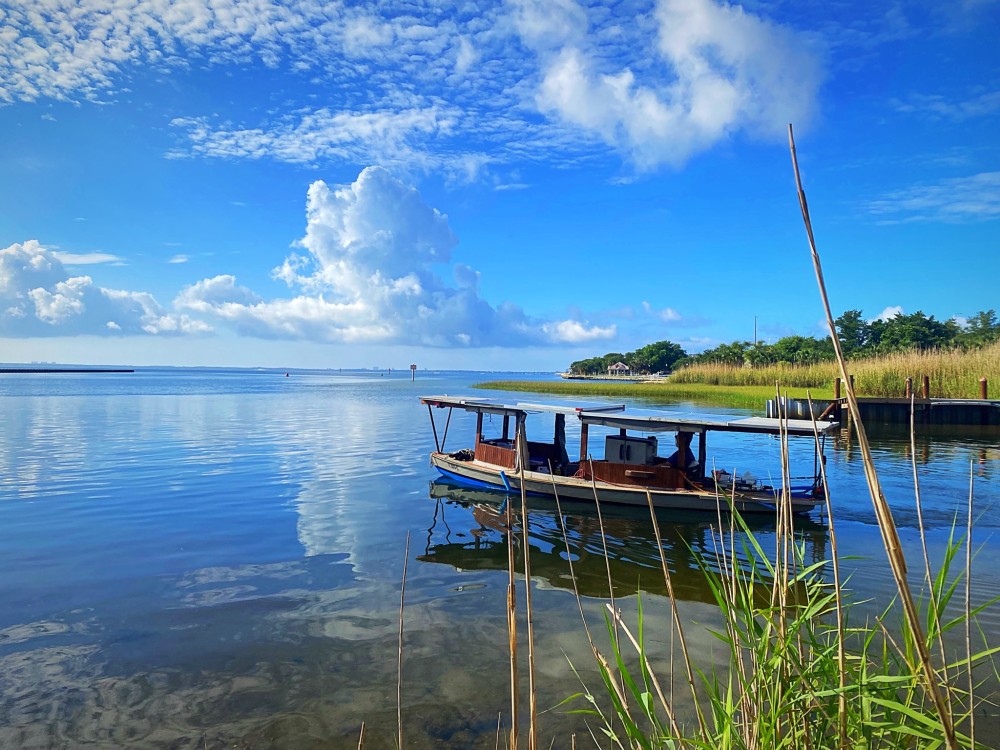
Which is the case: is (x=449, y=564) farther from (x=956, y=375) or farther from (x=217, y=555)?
(x=956, y=375)

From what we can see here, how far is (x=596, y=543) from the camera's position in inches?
450

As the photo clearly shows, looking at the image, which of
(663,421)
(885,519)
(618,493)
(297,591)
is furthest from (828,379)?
(885,519)

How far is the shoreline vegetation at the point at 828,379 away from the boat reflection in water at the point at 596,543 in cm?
816

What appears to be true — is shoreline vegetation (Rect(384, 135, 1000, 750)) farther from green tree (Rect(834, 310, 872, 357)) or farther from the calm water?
green tree (Rect(834, 310, 872, 357))

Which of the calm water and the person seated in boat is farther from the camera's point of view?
the person seated in boat

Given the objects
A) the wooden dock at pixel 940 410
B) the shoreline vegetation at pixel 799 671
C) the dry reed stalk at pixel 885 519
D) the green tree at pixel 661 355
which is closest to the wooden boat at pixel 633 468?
the shoreline vegetation at pixel 799 671

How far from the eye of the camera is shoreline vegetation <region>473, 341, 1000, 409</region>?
3077cm

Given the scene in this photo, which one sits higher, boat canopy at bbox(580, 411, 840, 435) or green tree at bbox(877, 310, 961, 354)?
green tree at bbox(877, 310, 961, 354)

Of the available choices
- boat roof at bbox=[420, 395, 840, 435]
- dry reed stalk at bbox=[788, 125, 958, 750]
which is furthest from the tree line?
dry reed stalk at bbox=[788, 125, 958, 750]

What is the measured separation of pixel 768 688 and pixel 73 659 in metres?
7.47

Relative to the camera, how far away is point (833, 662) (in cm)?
279

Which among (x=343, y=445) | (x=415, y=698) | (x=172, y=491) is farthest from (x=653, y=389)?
(x=415, y=698)

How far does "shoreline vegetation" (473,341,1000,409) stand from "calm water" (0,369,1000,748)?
33.0 feet

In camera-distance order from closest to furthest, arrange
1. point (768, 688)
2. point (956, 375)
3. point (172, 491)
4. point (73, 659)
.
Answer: point (768, 688)
point (73, 659)
point (172, 491)
point (956, 375)
